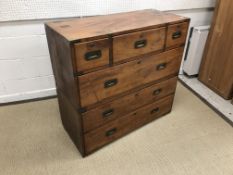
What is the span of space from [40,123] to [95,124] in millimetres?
689

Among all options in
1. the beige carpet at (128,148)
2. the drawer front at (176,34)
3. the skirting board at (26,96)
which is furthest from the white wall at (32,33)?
the drawer front at (176,34)

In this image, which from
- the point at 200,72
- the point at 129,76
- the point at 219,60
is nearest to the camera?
the point at 129,76

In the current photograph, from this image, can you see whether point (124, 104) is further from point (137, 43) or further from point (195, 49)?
point (195, 49)

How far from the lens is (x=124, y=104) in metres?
1.54

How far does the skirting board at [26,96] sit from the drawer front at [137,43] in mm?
1153

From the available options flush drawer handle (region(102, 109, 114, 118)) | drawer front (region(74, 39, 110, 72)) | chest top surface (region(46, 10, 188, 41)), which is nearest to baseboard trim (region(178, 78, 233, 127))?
chest top surface (region(46, 10, 188, 41))

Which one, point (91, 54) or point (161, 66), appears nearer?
point (91, 54)

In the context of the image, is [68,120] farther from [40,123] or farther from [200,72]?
[200,72]

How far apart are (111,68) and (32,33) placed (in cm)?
95

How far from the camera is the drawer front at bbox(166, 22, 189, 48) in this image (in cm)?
148

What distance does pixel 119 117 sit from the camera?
1.58 meters

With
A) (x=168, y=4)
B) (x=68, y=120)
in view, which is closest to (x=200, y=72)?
(x=168, y=4)

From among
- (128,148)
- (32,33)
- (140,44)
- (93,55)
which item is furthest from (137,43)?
(32,33)

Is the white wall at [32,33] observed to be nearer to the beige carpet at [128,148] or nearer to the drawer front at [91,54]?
the beige carpet at [128,148]
